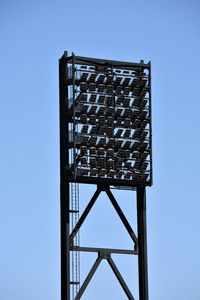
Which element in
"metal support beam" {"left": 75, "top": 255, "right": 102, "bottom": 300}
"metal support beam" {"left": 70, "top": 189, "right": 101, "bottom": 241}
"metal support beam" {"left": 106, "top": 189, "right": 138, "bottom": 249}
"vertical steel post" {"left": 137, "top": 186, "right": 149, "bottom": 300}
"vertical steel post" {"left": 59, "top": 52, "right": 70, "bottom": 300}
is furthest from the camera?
"metal support beam" {"left": 106, "top": 189, "right": 138, "bottom": 249}

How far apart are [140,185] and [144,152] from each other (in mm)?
1636

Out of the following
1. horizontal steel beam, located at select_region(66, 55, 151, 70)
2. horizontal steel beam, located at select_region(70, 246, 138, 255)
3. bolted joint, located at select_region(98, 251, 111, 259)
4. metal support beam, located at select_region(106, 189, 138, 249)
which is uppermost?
horizontal steel beam, located at select_region(66, 55, 151, 70)

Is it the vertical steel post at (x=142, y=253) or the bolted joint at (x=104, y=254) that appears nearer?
the bolted joint at (x=104, y=254)

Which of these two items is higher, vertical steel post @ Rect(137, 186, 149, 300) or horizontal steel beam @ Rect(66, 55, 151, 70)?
horizontal steel beam @ Rect(66, 55, 151, 70)

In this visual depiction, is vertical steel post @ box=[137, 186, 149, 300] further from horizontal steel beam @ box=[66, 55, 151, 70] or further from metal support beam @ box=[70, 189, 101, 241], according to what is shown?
horizontal steel beam @ box=[66, 55, 151, 70]

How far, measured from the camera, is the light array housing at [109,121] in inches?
6334

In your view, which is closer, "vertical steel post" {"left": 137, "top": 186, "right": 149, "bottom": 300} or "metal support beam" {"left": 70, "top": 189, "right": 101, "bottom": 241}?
"metal support beam" {"left": 70, "top": 189, "right": 101, "bottom": 241}

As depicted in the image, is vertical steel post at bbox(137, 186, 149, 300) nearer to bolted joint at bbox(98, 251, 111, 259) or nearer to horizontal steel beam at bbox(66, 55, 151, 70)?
bolted joint at bbox(98, 251, 111, 259)

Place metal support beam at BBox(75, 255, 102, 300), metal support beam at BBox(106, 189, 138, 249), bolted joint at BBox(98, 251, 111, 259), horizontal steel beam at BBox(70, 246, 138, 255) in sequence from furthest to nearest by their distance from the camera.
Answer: metal support beam at BBox(106, 189, 138, 249) → bolted joint at BBox(98, 251, 111, 259) → horizontal steel beam at BBox(70, 246, 138, 255) → metal support beam at BBox(75, 255, 102, 300)

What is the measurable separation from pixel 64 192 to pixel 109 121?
4275 millimetres

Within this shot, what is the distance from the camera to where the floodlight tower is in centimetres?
16050

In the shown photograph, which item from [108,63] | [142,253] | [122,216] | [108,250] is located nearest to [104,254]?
[108,250]

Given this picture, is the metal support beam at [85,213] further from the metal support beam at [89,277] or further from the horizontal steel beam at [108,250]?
the metal support beam at [89,277]

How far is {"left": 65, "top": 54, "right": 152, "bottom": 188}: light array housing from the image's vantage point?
6334 inches
